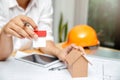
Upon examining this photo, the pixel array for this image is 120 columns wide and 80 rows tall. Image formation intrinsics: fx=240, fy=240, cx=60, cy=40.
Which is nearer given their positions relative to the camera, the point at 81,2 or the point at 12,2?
the point at 12,2

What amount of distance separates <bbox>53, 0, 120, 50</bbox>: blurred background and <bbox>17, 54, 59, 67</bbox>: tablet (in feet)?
4.94

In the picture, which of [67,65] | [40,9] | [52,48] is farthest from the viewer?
[40,9]

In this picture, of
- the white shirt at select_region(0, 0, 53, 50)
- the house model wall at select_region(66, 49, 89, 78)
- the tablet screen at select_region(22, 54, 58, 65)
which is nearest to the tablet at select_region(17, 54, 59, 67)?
the tablet screen at select_region(22, 54, 58, 65)

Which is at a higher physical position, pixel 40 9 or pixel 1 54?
pixel 40 9

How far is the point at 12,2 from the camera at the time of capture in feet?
4.45

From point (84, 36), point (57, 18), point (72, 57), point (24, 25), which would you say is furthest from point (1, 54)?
point (57, 18)

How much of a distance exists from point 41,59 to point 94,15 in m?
1.66

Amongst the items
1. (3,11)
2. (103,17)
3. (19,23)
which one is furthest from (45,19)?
(103,17)

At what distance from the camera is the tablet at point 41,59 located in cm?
112

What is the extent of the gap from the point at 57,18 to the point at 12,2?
138cm

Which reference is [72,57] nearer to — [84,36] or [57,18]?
[84,36]

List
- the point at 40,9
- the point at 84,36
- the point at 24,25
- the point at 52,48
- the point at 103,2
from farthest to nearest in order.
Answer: the point at 103,2, the point at 84,36, the point at 40,9, the point at 52,48, the point at 24,25

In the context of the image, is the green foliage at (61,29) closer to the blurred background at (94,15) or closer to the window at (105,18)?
the blurred background at (94,15)

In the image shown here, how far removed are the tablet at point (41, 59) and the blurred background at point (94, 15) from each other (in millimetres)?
1504
